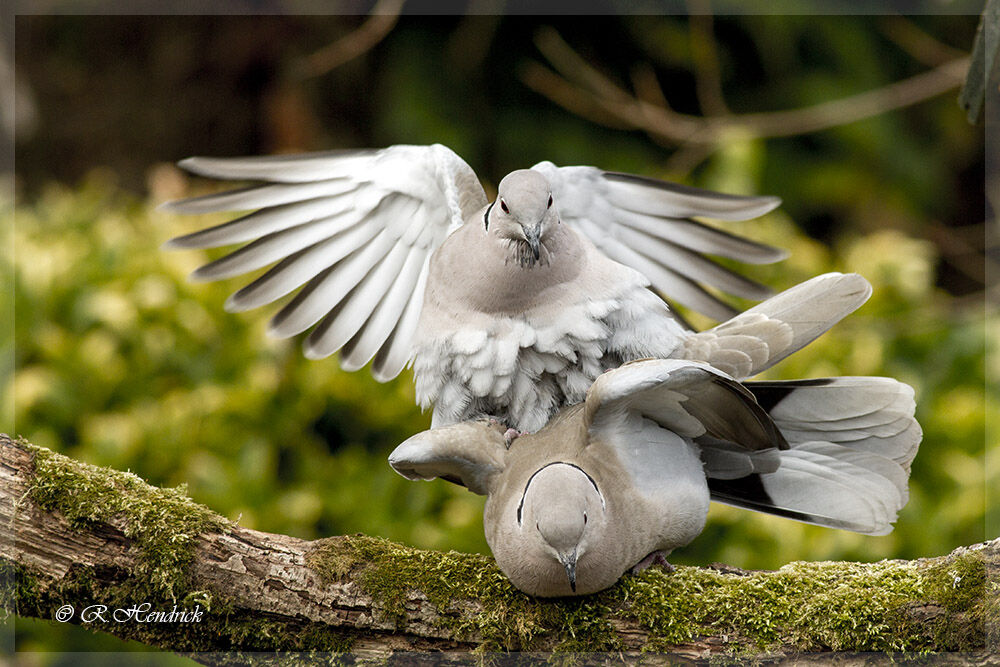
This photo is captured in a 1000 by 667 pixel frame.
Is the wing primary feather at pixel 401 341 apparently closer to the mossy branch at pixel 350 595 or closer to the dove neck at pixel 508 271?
the dove neck at pixel 508 271

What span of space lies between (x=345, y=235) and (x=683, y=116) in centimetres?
385

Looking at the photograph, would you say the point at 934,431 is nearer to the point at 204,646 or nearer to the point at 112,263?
the point at 204,646

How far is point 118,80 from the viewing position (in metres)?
7.67

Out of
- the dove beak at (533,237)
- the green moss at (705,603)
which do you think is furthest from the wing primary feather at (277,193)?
the green moss at (705,603)

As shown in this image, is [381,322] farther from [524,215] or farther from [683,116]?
[683,116]

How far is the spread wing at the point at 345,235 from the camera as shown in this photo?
3115 mm

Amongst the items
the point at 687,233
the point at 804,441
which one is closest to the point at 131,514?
the point at 804,441

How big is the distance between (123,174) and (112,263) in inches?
124

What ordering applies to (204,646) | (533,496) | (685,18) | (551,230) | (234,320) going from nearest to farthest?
(533,496)
(204,646)
(551,230)
(234,320)
(685,18)

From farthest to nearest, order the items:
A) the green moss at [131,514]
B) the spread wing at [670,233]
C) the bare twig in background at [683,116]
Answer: the bare twig in background at [683,116], the spread wing at [670,233], the green moss at [131,514]

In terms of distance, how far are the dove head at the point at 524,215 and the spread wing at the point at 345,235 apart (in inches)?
20.3

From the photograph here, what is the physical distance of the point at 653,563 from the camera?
2.54 meters

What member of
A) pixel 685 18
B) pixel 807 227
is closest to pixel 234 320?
pixel 685 18

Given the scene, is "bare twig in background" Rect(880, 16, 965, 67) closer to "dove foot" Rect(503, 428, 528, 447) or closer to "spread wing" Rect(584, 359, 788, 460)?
"spread wing" Rect(584, 359, 788, 460)
